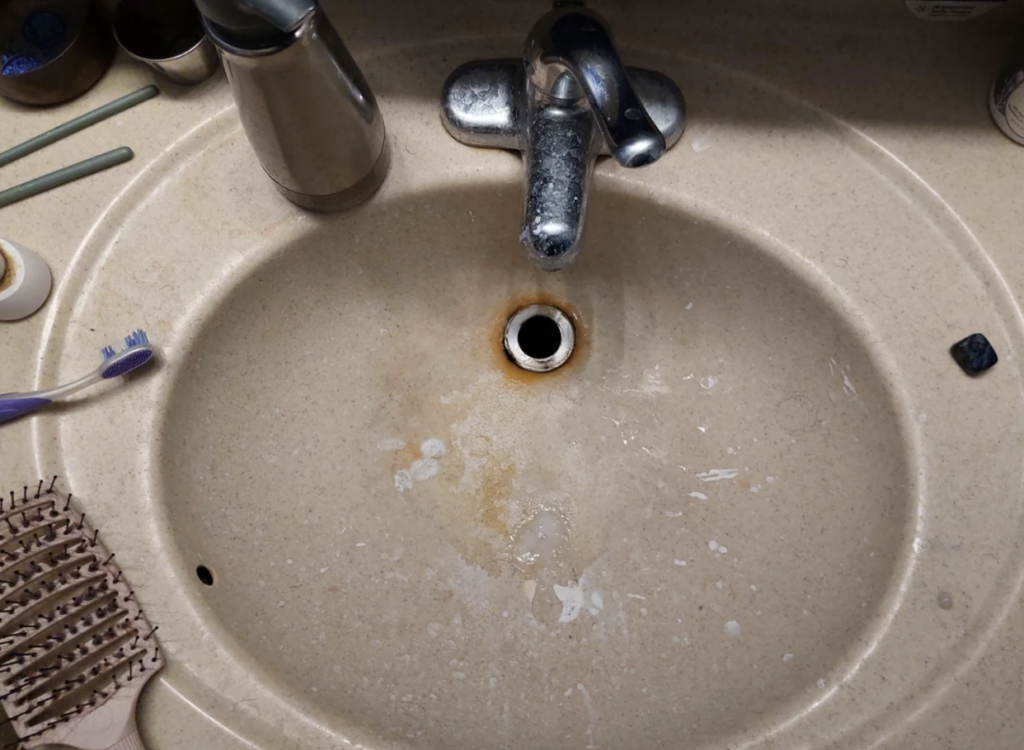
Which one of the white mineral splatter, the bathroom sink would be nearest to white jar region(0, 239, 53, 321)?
the bathroom sink

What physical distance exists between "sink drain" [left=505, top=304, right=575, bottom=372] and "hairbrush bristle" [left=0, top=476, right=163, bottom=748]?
12.7 inches

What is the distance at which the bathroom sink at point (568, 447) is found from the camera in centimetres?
48

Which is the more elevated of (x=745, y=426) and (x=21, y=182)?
(x=21, y=182)

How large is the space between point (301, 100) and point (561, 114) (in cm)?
16

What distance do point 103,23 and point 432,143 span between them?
0.25 meters

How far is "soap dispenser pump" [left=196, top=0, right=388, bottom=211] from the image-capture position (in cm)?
38

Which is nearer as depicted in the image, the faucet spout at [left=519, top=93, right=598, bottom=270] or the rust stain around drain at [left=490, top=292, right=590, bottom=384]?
the faucet spout at [left=519, top=93, right=598, bottom=270]

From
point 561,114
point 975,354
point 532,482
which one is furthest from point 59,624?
point 975,354

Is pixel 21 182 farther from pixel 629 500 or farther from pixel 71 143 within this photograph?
pixel 629 500

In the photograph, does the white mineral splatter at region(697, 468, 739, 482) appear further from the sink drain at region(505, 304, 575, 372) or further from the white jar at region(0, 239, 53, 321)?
the white jar at region(0, 239, 53, 321)

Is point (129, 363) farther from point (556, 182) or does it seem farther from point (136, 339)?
point (556, 182)

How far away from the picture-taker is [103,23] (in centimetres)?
54

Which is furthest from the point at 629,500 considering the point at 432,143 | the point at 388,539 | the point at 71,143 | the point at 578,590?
the point at 71,143

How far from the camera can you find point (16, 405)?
1.55ft
